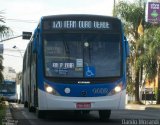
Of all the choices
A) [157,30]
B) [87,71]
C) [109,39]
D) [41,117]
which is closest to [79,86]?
[87,71]

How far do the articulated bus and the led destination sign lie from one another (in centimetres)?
4

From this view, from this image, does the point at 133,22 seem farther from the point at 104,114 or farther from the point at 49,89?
the point at 49,89

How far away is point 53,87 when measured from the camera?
67.1 feet

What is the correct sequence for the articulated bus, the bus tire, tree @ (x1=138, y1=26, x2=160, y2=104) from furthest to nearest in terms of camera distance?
tree @ (x1=138, y1=26, x2=160, y2=104) < the bus tire < the articulated bus

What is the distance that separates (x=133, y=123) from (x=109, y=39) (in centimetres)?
305

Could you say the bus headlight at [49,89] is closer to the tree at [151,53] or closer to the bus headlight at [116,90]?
the bus headlight at [116,90]

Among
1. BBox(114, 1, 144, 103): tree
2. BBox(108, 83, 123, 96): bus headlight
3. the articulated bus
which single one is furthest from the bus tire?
BBox(114, 1, 144, 103): tree

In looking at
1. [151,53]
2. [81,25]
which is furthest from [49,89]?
[151,53]

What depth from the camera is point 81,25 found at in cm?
2119

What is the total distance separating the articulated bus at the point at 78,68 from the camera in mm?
20469

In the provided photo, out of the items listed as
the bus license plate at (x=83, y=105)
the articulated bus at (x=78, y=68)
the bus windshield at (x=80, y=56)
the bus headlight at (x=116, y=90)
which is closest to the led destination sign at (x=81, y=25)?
the articulated bus at (x=78, y=68)

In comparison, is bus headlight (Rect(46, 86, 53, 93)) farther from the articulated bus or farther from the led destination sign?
the led destination sign

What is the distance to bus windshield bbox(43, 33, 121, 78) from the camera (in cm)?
2047

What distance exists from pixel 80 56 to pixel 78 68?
1.39 feet
